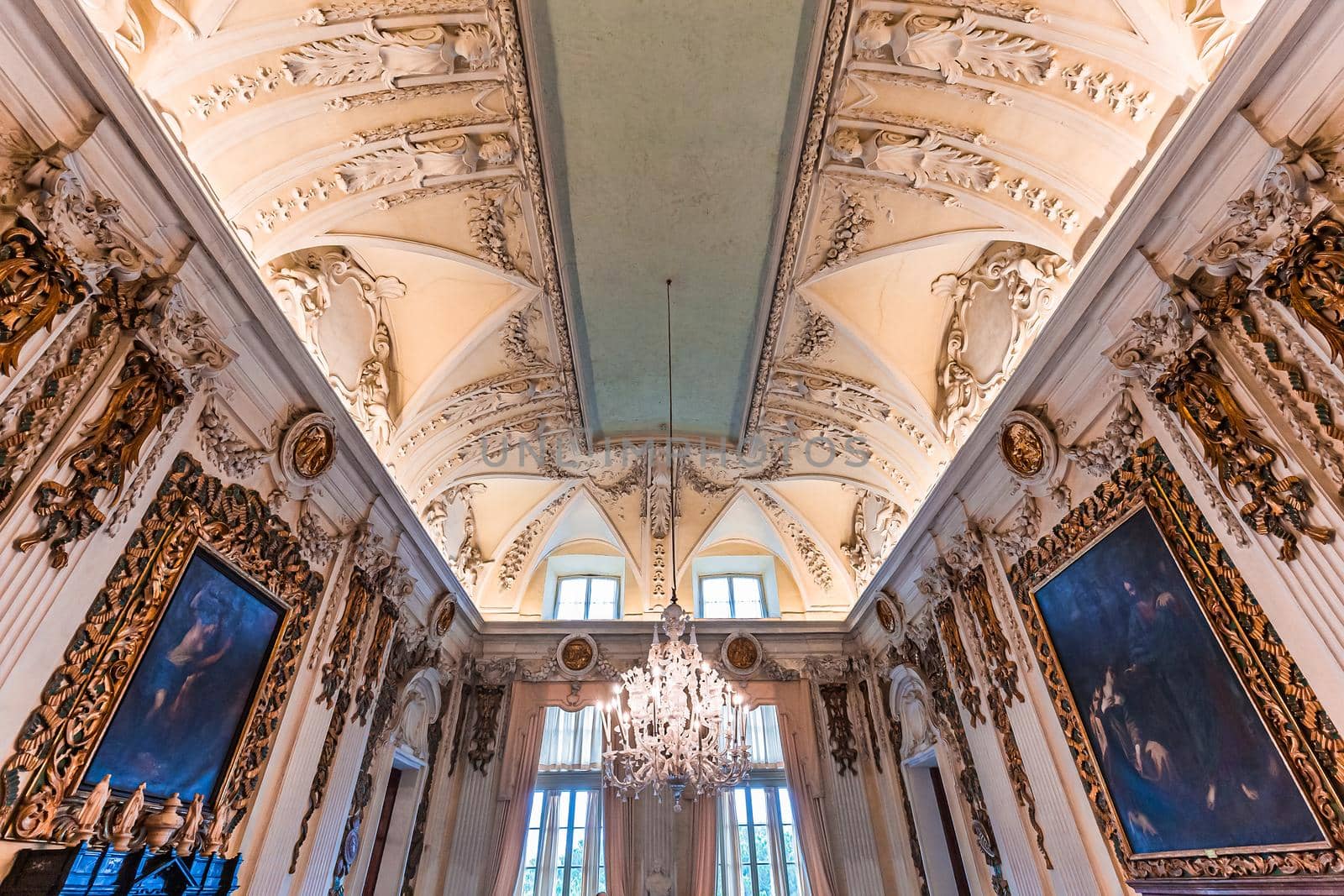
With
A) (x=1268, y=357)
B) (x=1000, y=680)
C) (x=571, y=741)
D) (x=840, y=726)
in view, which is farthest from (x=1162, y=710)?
(x=571, y=741)

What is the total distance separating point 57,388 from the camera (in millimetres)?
3117

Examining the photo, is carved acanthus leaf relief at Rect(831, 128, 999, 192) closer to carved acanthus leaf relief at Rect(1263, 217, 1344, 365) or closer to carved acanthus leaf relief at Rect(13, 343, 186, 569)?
carved acanthus leaf relief at Rect(1263, 217, 1344, 365)

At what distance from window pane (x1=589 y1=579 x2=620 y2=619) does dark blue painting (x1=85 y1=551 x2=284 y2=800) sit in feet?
19.9

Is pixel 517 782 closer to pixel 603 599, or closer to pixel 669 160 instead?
pixel 603 599

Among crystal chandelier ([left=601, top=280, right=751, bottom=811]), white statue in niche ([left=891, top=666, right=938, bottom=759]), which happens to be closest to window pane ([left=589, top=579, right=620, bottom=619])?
white statue in niche ([left=891, top=666, right=938, bottom=759])

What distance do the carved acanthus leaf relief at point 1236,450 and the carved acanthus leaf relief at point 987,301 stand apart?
1631mm

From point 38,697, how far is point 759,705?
808cm

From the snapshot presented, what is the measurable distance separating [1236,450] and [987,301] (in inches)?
117

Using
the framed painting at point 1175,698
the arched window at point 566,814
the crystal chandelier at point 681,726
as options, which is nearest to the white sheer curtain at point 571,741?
the arched window at point 566,814

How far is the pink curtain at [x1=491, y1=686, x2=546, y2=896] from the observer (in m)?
7.97

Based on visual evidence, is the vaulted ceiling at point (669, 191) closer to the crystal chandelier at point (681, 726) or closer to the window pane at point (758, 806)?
the crystal chandelier at point (681, 726)

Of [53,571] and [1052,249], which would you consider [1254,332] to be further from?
[53,571]

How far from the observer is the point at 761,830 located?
866 cm

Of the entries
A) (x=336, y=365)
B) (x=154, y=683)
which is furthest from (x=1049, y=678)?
(x=336, y=365)
